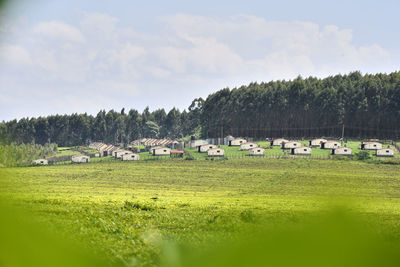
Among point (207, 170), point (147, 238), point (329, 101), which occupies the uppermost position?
point (329, 101)

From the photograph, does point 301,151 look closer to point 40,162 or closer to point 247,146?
point 247,146

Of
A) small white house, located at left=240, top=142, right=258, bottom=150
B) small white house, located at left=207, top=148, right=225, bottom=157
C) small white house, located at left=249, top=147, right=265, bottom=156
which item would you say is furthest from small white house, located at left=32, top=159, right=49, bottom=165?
small white house, located at left=240, top=142, right=258, bottom=150

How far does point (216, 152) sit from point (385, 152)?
579 inches

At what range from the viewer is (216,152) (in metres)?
35.5

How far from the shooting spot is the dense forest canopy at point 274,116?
36.5 meters

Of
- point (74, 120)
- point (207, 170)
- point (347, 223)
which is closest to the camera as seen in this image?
point (347, 223)

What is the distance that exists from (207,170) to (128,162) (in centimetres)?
936

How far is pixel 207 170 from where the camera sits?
28.5 m

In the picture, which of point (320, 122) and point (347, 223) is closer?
point (347, 223)

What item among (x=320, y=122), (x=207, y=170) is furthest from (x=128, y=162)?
(x=320, y=122)

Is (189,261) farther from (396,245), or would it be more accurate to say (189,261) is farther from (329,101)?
(329,101)

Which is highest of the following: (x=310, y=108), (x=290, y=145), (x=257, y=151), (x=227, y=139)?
(x=310, y=108)

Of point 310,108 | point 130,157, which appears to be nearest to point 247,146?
point 310,108

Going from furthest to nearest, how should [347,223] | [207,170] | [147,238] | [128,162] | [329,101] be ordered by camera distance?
1. [329,101]
2. [128,162]
3. [207,170]
4. [147,238]
5. [347,223]
